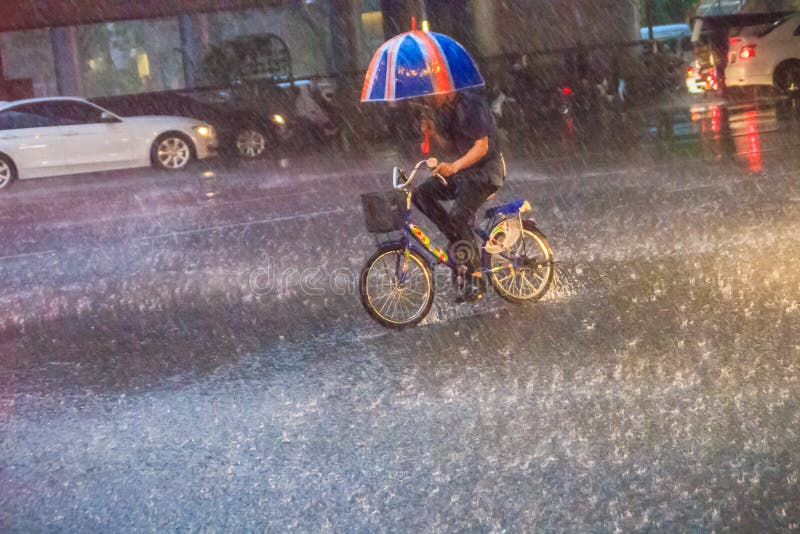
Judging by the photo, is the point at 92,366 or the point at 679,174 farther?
the point at 679,174

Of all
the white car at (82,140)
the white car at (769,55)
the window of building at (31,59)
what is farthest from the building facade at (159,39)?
the white car at (769,55)

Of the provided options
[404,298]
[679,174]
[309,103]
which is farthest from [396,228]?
[309,103]

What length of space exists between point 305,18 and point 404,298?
18.8m

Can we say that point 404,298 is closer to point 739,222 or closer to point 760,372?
point 760,372

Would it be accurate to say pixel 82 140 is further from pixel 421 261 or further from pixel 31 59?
pixel 421 261

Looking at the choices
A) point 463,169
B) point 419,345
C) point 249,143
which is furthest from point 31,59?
point 419,345

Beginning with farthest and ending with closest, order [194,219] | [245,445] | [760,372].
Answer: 1. [194,219]
2. [760,372]
3. [245,445]

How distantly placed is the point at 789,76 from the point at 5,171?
50.3 feet

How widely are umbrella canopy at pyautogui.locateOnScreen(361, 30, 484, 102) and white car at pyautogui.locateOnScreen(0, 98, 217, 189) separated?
44.4 ft

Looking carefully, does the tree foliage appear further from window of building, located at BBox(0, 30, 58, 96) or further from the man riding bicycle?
the man riding bicycle

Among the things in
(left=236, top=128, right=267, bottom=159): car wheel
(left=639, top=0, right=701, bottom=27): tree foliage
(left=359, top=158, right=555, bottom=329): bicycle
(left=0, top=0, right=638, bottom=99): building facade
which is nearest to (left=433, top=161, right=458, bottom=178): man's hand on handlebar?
(left=359, top=158, right=555, bottom=329): bicycle

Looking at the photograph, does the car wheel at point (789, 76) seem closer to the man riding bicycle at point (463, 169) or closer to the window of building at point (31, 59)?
the window of building at point (31, 59)

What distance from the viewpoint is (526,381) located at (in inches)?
237

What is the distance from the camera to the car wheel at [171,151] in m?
20.4
